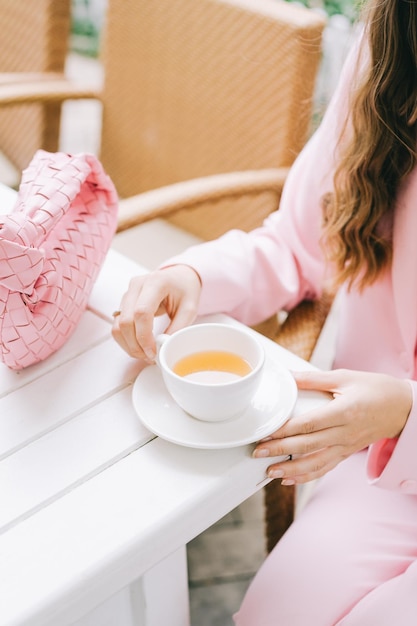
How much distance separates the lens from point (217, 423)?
0.69m

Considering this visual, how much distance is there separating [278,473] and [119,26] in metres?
1.15

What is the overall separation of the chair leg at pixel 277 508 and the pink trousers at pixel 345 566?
0.17 metres

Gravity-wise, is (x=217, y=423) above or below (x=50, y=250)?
below

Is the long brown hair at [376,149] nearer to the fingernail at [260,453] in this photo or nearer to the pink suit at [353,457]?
the pink suit at [353,457]

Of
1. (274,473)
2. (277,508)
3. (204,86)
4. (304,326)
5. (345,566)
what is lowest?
(277,508)

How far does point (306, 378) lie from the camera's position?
74 centimetres

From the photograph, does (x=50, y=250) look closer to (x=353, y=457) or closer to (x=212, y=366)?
(x=212, y=366)

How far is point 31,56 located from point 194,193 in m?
0.69

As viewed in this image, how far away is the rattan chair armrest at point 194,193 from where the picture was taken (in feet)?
4.19

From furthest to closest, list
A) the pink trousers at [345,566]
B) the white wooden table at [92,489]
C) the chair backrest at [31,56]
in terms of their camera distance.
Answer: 1. the chair backrest at [31,56]
2. the pink trousers at [345,566]
3. the white wooden table at [92,489]

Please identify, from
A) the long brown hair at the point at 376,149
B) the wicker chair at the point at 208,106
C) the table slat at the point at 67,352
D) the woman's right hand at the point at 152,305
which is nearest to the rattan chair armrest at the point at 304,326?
the wicker chair at the point at 208,106

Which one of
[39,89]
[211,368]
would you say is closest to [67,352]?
[211,368]

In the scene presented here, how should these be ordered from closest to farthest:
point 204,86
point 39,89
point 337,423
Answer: point 337,423
point 204,86
point 39,89

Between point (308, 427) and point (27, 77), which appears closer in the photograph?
point (308, 427)
